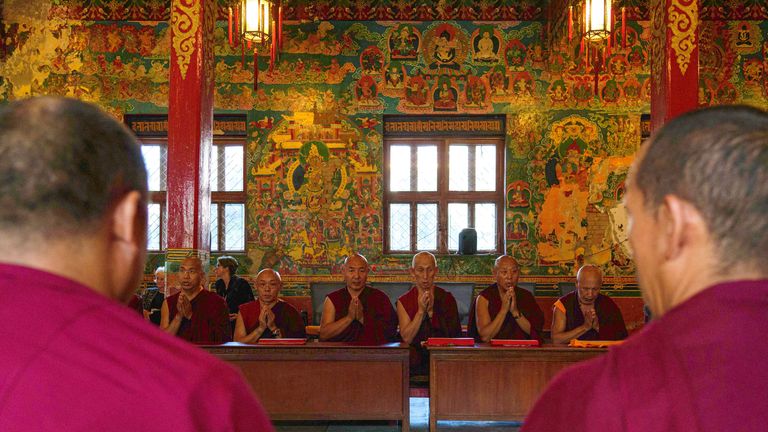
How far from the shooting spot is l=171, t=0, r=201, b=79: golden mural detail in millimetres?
6488

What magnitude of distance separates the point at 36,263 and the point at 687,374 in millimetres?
817

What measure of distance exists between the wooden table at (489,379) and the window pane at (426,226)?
15.2 ft

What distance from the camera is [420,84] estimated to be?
1001 centimetres

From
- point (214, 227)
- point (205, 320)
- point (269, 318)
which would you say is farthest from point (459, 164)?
point (205, 320)

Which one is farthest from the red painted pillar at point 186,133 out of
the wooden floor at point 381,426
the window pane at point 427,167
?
the window pane at point 427,167

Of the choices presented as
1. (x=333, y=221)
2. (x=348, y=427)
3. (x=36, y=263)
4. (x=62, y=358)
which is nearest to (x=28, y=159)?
(x=36, y=263)

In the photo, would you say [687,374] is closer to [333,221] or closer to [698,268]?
[698,268]

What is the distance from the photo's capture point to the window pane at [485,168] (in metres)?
10.1

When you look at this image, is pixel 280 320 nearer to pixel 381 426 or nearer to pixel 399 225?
pixel 381 426

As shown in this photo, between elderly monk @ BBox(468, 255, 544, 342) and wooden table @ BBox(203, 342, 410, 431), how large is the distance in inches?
54.6

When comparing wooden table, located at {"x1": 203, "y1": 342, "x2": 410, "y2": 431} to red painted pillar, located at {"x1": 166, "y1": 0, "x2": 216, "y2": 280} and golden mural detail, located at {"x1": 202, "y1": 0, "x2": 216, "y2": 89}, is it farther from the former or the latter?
golden mural detail, located at {"x1": 202, "y1": 0, "x2": 216, "y2": 89}

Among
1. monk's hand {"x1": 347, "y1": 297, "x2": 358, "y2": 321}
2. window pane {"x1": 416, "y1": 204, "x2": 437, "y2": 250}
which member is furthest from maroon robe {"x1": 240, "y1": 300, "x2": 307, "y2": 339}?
window pane {"x1": 416, "y1": 204, "x2": 437, "y2": 250}

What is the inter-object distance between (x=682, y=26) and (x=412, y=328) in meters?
3.35

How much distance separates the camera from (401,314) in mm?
6668
